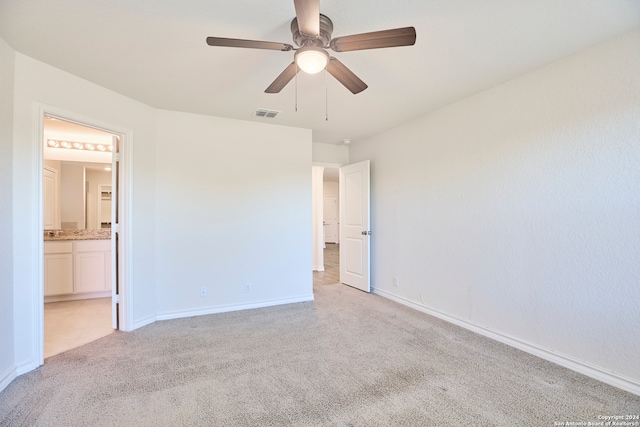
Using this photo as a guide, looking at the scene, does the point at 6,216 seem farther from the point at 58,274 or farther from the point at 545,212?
the point at 545,212

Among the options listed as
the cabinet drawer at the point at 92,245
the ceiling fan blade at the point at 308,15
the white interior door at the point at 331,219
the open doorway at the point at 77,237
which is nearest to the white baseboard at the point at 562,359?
the ceiling fan blade at the point at 308,15

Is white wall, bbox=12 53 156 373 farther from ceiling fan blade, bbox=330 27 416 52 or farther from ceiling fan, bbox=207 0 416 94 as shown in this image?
ceiling fan blade, bbox=330 27 416 52

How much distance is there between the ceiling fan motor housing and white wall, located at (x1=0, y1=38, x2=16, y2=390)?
2.10 m

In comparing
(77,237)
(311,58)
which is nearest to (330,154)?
(311,58)

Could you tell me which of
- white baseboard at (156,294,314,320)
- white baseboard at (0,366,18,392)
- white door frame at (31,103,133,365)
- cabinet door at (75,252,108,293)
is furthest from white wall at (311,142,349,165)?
white baseboard at (0,366,18,392)

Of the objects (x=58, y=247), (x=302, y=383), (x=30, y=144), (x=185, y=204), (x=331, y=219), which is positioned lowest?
(x=302, y=383)

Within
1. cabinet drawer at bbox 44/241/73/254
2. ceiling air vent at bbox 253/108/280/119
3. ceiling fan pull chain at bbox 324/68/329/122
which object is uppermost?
ceiling air vent at bbox 253/108/280/119

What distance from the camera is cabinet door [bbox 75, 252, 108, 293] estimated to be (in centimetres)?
418

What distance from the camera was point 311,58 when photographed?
1721mm

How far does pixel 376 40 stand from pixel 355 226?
3.48 m

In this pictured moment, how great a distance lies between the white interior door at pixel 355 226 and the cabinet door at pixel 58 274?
405cm

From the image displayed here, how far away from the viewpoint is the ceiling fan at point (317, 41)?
148 cm

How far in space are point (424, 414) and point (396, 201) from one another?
279 centimetres

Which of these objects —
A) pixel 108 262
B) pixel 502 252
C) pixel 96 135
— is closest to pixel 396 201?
pixel 502 252
